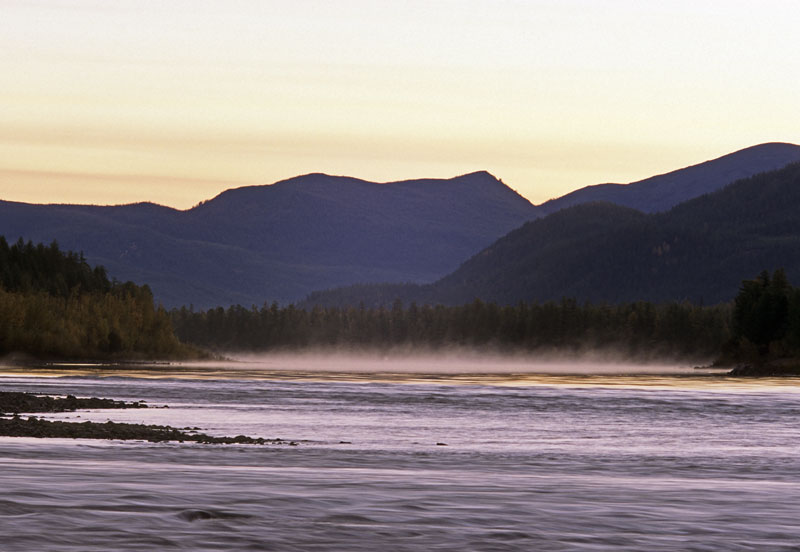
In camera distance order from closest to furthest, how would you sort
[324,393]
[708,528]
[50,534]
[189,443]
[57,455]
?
1. [50,534]
2. [708,528]
3. [57,455]
4. [189,443]
5. [324,393]

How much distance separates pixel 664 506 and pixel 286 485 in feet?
29.6

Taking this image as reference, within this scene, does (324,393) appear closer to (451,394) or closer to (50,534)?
(451,394)

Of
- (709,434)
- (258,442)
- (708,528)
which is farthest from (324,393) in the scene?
(708,528)

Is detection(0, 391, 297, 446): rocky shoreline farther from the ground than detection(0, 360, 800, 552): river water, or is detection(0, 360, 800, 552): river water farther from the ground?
detection(0, 391, 297, 446): rocky shoreline

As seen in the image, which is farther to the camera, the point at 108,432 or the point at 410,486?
the point at 108,432

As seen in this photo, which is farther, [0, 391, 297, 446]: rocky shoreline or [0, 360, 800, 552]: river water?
[0, 391, 297, 446]: rocky shoreline

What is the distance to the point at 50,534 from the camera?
76.4 feet

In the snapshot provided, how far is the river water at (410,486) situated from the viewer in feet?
79.0

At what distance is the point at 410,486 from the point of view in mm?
33094

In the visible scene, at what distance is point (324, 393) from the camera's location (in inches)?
4166

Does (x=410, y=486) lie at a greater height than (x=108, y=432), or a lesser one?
lesser

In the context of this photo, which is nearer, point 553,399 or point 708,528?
point 708,528

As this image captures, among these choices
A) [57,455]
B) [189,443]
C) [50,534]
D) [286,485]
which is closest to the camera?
[50,534]

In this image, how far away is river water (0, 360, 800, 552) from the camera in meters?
24.1
